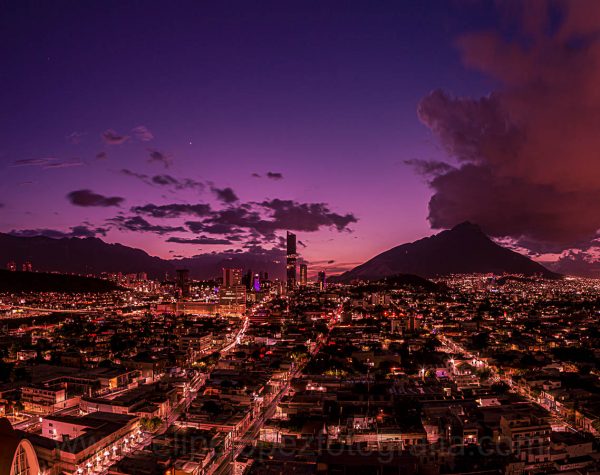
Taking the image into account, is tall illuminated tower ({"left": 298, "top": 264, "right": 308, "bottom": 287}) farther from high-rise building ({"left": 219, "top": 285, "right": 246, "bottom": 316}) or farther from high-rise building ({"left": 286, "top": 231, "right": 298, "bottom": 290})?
high-rise building ({"left": 219, "top": 285, "right": 246, "bottom": 316})

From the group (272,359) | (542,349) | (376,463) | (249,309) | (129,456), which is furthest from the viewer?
(249,309)

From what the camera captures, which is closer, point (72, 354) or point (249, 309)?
point (72, 354)

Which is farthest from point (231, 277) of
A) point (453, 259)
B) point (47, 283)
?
point (453, 259)

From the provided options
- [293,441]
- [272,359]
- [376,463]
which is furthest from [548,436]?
[272,359]

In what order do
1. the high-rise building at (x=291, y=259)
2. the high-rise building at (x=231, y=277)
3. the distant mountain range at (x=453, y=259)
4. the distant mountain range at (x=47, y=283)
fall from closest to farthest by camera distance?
the distant mountain range at (x=47, y=283), the high-rise building at (x=231, y=277), the high-rise building at (x=291, y=259), the distant mountain range at (x=453, y=259)

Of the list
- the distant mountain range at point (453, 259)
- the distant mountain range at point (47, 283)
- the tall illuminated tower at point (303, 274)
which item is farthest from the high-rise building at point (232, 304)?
the distant mountain range at point (453, 259)

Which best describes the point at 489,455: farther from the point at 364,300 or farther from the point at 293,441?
the point at 364,300

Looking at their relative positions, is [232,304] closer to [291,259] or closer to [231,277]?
[231,277]

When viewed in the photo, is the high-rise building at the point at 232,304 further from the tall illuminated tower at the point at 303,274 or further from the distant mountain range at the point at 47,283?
the tall illuminated tower at the point at 303,274

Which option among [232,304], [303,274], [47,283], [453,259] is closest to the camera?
[232,304]
